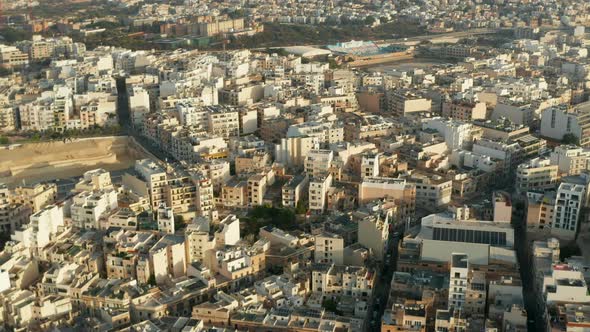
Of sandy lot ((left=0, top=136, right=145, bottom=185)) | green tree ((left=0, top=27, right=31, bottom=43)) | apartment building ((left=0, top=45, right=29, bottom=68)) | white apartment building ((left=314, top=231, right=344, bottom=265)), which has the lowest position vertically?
sandy lot ((left=0, top=136, right=145, bottom=185))

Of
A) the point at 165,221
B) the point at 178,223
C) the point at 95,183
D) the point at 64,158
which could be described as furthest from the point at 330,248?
the point at 64,158

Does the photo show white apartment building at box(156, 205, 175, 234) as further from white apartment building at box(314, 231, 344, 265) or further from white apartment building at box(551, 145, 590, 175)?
white apartment building at box(551, 145, 590, 175)

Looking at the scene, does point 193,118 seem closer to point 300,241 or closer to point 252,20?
point 300,241

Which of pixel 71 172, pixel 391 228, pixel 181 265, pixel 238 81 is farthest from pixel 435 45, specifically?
pixel 181 265

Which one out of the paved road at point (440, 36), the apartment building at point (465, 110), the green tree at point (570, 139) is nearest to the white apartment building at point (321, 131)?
the apartment building at point (465, 110)

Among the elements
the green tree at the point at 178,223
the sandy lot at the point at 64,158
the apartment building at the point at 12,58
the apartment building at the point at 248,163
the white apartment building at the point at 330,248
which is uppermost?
the apartment building at the point at 12,58

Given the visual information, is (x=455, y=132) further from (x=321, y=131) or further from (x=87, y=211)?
(x=87, y=211)

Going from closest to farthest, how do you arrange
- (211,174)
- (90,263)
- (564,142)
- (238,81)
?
(90,263)
(211,174)
(564,142)
(238,81)

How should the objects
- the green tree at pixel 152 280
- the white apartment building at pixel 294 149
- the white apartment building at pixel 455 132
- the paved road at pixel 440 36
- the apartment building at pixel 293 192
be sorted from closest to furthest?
the green tree at pixel 152 280 < the apartment building at pixel 293 192 < the white apartment building at pixel 294 149 < the white apartment building at pixel 455 132 < the paved road at pixel 440 36

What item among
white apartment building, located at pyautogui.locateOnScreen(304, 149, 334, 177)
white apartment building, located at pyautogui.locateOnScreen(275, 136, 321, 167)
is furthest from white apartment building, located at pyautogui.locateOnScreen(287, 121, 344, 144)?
white apartment building, located at pyautogui.locateOnScreen(304, 149, 334, 177)

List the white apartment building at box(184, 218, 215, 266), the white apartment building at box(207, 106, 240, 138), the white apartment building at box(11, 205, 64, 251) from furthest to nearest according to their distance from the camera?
the white apartment building at box(207, 106, 240, 138) < the white apartment building at box(11, 205, 64, 251) < the white apartment building at box(184, 218, 215, 266)

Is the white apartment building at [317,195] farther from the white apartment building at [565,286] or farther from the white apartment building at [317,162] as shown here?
the white apartment building at [565,286]
